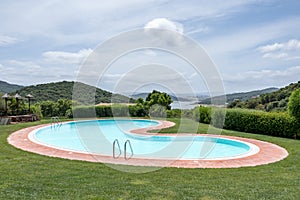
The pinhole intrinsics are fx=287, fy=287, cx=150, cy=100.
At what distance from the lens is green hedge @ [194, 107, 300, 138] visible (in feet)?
40.4

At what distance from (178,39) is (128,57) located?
184 centimetres

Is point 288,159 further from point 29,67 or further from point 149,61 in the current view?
point 29,67

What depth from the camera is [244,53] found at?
54.3 ft

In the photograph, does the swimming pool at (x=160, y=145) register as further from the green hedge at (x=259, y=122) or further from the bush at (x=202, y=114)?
the bush at (x=202, y=114)

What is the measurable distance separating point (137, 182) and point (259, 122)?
10082 mm

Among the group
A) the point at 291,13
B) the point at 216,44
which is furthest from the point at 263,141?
the point at 291,13

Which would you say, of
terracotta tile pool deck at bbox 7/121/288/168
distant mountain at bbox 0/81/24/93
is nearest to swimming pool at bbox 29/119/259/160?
terracotta tile pool deck at bbox 7/121/288/168

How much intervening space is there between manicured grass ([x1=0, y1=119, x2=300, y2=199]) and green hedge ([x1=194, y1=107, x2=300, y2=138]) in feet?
19.1

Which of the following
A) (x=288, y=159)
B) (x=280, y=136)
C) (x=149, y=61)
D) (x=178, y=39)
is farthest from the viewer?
(x=280, y=136)

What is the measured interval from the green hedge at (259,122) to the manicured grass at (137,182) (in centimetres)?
583

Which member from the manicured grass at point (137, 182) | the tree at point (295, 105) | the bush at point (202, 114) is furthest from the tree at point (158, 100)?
the manicured grass at point (137, 182)

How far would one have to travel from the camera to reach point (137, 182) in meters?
5.14

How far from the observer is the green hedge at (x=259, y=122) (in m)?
12.3

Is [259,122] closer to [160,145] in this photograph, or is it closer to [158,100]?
[160,145]
